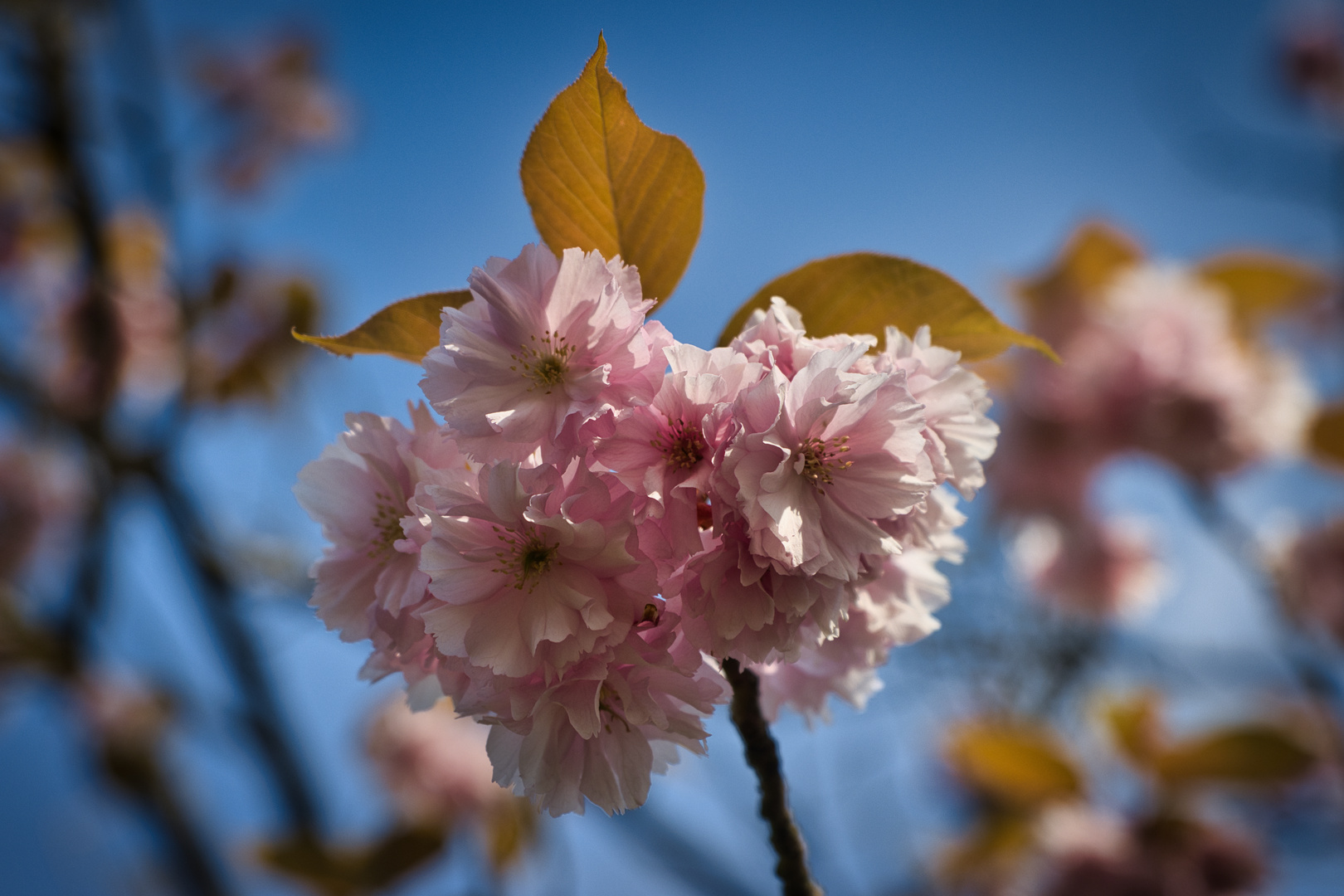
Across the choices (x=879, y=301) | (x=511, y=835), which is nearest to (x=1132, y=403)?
(x=879, y=301)

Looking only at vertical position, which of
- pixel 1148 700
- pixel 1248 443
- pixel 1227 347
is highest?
pixel 1227 347

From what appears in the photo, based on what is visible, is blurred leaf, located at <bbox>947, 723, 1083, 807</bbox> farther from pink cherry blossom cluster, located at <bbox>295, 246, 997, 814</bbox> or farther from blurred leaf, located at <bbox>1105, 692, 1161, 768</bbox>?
pink cherry blossom cluster, located at <bbox>295, 246, 997, 814</bbox>

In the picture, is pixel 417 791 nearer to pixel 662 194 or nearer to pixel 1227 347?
pixel 662 194

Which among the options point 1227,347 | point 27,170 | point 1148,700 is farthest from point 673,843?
point 27,170

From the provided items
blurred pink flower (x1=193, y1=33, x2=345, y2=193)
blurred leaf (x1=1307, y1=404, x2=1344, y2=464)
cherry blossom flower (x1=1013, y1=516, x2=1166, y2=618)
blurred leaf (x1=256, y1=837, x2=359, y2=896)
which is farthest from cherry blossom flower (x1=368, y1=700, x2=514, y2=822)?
blurred pink flower (x1=193, y1=33, x2=345, y2=193)

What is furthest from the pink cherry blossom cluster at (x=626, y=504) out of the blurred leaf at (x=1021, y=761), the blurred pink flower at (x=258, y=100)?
the blurred pink flower at (x=258, y=100)

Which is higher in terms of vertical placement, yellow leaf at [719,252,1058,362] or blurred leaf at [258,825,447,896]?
yellow leaf at [719,252,1058,362]
